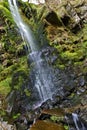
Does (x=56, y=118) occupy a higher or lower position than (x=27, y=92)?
lower

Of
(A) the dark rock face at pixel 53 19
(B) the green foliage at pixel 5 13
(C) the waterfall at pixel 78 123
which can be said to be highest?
(B) the green foliage at pixel 5 13

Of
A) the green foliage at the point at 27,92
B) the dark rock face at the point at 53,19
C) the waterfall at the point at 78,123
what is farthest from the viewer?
the dark rock face at the point at 53,19

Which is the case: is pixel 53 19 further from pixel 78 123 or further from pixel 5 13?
pixel 78 123

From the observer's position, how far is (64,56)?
14234mm

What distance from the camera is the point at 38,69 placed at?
13383 mm

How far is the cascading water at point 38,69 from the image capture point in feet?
39.8

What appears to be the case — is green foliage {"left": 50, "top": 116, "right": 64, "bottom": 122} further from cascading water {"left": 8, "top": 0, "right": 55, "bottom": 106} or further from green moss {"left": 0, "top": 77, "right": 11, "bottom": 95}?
green moss {"left": 0, "top": 77, "right": 11, "bottom": 95}

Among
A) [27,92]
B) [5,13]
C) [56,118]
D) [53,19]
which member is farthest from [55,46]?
[56,118]

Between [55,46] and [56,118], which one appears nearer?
[56,118]

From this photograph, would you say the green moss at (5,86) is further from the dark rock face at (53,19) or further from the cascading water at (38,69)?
the dark rock face at (53,19)

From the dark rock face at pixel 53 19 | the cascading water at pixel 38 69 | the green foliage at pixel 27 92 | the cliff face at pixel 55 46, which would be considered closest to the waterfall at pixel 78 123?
the cliff face at pixel 55 46

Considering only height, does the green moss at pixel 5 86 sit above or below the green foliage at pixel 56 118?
above

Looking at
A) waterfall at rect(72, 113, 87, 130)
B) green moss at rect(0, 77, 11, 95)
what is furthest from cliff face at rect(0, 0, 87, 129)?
waterfall at rect(72, 113, 87, 130)

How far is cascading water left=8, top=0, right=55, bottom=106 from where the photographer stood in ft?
39.8
